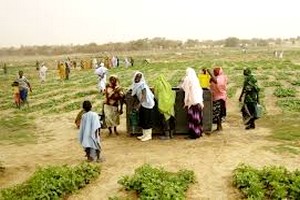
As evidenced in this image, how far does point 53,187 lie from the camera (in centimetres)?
832

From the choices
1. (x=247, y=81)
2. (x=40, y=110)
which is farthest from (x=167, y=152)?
(x=40, y=110)

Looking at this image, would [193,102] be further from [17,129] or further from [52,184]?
[17,129]

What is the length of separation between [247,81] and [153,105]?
8.22ft

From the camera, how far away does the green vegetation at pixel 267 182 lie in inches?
317

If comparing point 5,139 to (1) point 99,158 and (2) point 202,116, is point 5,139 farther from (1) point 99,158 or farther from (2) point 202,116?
(2) point 202,116

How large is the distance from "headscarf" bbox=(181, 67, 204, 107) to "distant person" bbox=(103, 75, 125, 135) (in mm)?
1538

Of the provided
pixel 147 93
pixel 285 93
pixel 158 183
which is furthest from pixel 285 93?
pixel 158 183

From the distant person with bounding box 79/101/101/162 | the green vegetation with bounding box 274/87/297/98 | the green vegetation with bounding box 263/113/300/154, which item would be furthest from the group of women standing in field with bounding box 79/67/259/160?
the green vegetation with bounding box 274/87/297/98

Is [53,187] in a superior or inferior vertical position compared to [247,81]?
inferior

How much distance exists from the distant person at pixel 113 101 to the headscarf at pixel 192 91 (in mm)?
1538

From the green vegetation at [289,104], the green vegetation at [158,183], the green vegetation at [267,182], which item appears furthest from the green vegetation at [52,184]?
the green vegetation at [289,104]

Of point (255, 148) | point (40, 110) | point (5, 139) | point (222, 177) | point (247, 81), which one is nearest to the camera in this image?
point (222, 177)

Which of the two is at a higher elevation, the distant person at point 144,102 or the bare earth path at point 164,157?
the distant person at point 144,102

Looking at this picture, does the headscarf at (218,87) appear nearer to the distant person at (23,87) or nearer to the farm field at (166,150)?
A: the farm field at (166,150)
